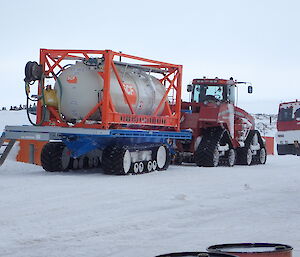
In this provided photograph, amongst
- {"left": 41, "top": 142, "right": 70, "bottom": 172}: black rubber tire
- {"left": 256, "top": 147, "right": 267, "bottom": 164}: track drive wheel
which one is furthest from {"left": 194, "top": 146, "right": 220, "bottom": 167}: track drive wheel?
{"left": 41, "top": 142, "right": 70, "bottom": 172}: black rubber tire

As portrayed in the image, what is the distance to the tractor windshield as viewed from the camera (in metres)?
22.2

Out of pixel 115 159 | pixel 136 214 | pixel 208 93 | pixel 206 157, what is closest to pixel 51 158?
pixel 115 159

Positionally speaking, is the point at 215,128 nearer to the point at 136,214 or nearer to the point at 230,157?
the point at 230,157

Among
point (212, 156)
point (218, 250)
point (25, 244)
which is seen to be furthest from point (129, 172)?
point (218, 250)

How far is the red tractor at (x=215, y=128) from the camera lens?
20.7 metres

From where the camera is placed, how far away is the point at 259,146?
24.0m

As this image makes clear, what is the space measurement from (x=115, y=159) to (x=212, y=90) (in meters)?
7.68

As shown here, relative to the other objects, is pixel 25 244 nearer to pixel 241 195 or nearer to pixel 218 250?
pixel 218 250

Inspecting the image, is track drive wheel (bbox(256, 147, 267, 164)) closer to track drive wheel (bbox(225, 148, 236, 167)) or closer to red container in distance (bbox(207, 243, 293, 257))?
track drive wheel (bbox(225, 148, 236, 167))

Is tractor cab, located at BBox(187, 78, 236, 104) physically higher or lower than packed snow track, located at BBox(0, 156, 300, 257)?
higher

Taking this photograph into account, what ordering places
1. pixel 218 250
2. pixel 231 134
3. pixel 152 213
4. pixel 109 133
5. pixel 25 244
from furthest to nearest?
1. pixel 231 134
2. pixel 109 133
3. pixel 152 213
4. pixel 25 244
5. pixel 218 250

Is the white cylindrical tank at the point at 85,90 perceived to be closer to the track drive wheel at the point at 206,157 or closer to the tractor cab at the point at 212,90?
the track drive wheel at the point at 206,157

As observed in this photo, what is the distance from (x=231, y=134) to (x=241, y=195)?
9.72 metres

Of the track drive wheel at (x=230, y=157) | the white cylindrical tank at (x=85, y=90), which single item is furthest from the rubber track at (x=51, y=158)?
the track drive wheel at (x=230, y=157)
